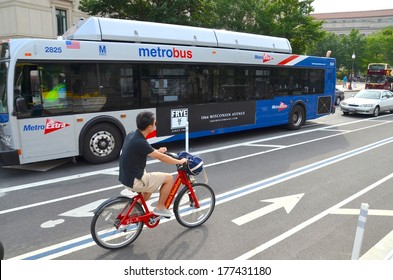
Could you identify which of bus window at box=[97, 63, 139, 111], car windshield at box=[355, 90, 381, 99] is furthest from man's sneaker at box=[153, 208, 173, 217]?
car windshield at box=[355, 90, 381, 99]

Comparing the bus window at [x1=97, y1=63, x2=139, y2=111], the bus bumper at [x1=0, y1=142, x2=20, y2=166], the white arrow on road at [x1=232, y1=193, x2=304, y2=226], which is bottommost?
the white arrow on road at [x1=232, y1=193, x2=304, y2=226]

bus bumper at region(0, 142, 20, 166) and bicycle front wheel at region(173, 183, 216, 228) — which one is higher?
bus bumper at region(0, 142, 20, 166)

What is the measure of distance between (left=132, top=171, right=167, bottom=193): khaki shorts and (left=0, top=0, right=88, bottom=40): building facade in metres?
24.4

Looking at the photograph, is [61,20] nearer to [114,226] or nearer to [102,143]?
[102,143]

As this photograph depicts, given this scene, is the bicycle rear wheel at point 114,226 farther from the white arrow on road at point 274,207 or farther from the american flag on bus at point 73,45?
the american flag on bus at point 73,45

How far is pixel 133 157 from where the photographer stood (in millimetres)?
4031

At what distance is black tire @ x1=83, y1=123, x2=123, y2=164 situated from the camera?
8109 mm

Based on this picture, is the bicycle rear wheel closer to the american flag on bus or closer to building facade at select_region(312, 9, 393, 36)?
the american flag on bus

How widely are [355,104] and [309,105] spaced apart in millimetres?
5254

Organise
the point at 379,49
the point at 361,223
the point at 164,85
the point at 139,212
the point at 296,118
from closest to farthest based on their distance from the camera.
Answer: the point at 361,223, the point at 139,212, the point at 164,85, the point at 296,118, the point at 379,49

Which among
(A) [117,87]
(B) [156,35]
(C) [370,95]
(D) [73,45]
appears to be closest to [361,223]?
(A) [117,87]

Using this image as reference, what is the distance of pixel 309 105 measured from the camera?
47.5ft

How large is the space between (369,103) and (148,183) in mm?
17030

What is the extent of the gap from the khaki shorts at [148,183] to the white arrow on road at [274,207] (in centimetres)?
140
